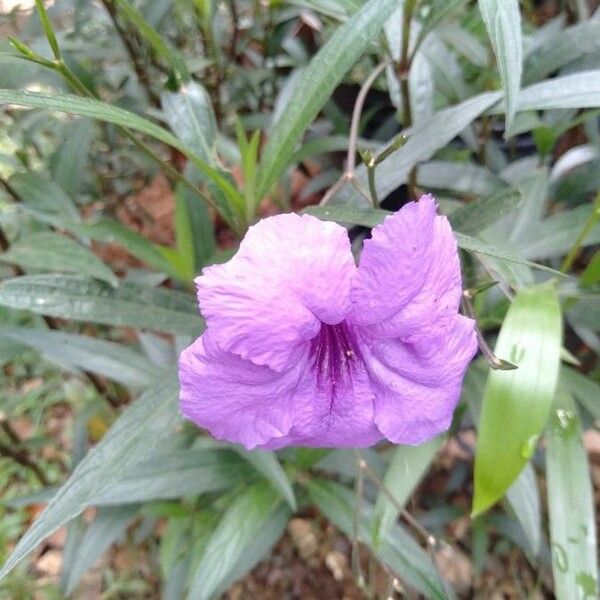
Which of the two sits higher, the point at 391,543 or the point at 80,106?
the point at 80,106

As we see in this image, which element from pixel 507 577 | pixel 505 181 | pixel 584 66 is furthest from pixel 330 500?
pixel 584 66

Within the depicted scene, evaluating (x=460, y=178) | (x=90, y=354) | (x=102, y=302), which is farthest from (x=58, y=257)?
(x=460, y=178)

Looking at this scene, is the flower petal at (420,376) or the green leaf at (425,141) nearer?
the flower petal at (420,376)

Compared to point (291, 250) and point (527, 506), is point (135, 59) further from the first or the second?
point (527, 506)

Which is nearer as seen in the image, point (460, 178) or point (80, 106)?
point (80, 106)

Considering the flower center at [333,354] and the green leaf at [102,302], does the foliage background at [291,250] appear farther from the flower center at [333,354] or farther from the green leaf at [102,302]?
the flower center at [333,354]

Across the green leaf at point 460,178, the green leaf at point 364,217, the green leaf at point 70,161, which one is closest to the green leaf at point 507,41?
the green leaf at point 364,217

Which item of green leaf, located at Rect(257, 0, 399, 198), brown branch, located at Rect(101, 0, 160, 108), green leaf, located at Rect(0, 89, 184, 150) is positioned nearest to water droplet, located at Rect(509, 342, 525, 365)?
green leaf, located at Rect(257, 0, 399, 198)
